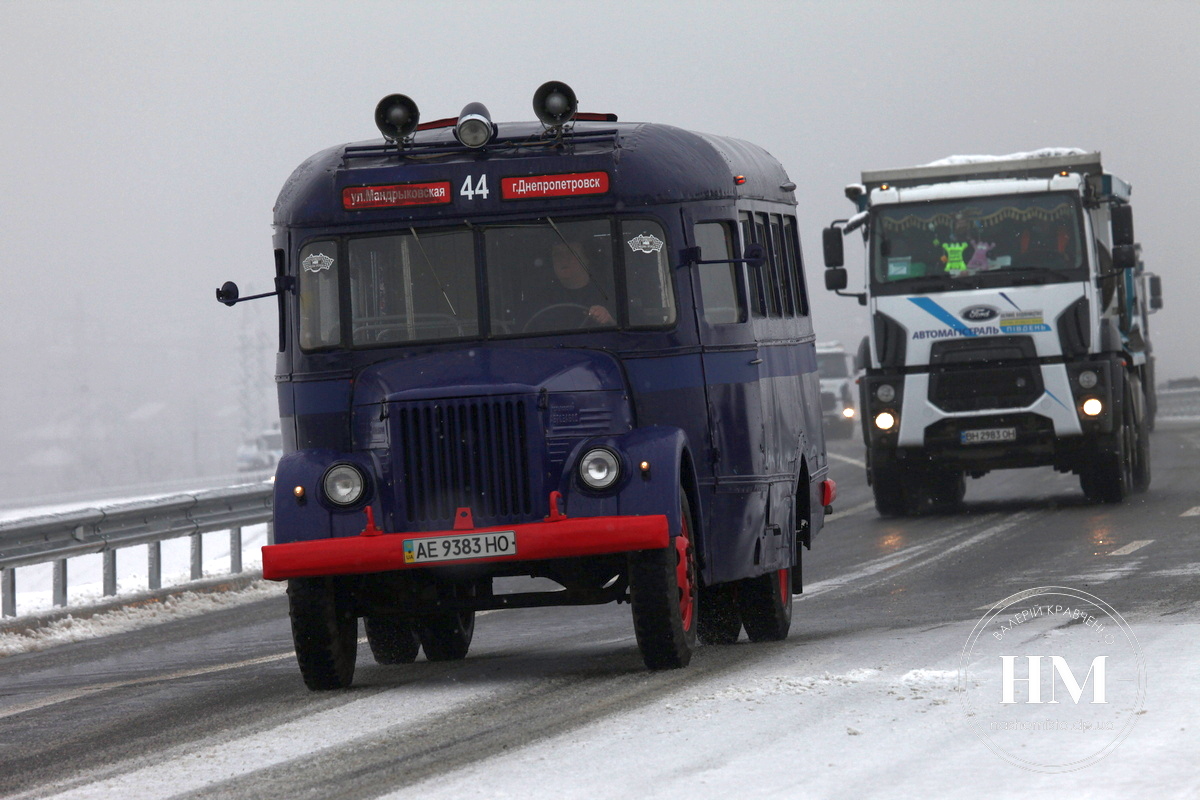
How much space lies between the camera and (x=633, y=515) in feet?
29.6

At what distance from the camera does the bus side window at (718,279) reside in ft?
32.9

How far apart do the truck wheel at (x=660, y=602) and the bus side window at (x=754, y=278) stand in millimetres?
1680

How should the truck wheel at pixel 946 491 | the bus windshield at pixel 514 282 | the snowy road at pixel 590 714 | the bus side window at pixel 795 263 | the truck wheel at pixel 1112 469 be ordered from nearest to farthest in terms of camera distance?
the snowy road at pixel 590 714
the bus windshield at pixel 514 282
the bus side window at pixel 795 263
the truck wheel at pixel 1112 469
the truck wheel at pixel 946 491

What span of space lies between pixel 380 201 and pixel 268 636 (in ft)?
14.8

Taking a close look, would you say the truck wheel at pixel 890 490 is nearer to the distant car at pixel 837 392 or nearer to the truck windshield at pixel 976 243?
the truck windshield at pixel 976 243

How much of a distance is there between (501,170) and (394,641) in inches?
112

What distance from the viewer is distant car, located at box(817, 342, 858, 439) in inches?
2143

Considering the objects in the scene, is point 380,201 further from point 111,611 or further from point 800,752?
point 111,611

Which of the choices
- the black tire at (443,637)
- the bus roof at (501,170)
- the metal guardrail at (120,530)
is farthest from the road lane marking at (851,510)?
the bus roof at (501,170)

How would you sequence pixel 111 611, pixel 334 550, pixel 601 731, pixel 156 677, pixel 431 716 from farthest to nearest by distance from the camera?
pixel 111 611
pixel 156 677
pixel 334 550
pixel 431 716
pixel 601 731

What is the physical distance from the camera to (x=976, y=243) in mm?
21266

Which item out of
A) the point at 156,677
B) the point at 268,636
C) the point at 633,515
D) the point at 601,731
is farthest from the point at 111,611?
the point at 601,731

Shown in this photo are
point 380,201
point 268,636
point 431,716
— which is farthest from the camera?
point 268,636

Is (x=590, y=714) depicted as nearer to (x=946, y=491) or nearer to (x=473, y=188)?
(x=473, y=188)
